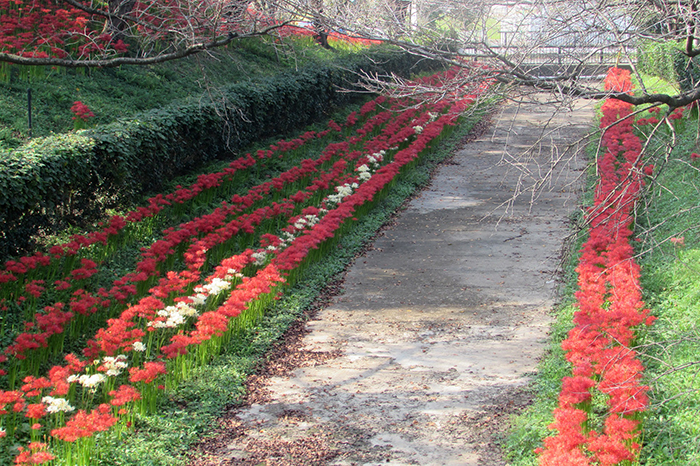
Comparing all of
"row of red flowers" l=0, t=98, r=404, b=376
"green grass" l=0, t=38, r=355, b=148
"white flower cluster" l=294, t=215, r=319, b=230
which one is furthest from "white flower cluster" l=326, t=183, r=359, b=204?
"green grass" l=0, t=38, r=355, b=148

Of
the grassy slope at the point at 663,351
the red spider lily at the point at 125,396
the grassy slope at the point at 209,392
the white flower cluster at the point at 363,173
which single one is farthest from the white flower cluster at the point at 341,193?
the red spider lily at the point at 125,396

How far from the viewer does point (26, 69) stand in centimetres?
1091

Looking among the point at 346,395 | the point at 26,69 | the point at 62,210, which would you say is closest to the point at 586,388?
the point at 346,395

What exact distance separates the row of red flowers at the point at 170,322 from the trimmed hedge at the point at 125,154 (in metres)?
1.19

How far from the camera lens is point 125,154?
28.3 ft

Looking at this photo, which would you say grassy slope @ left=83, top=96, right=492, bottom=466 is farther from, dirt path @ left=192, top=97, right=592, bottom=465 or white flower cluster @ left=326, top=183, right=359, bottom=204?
white flower cluster @ left=326, top=183, right=359, bottom=204

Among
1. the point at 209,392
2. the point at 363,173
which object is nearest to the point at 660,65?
the point at 363,173

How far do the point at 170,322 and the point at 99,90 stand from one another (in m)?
7.85

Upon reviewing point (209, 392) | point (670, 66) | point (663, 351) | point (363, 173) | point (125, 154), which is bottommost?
point (209, 392)

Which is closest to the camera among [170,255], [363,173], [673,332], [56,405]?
[56,405]

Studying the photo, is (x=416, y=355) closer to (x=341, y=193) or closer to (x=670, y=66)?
(x=341, y=193)

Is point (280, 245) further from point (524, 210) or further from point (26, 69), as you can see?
point (26, 69)

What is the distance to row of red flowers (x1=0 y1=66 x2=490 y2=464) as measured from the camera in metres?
4.37

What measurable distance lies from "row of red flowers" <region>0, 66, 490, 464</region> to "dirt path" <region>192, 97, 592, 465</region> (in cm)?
62
